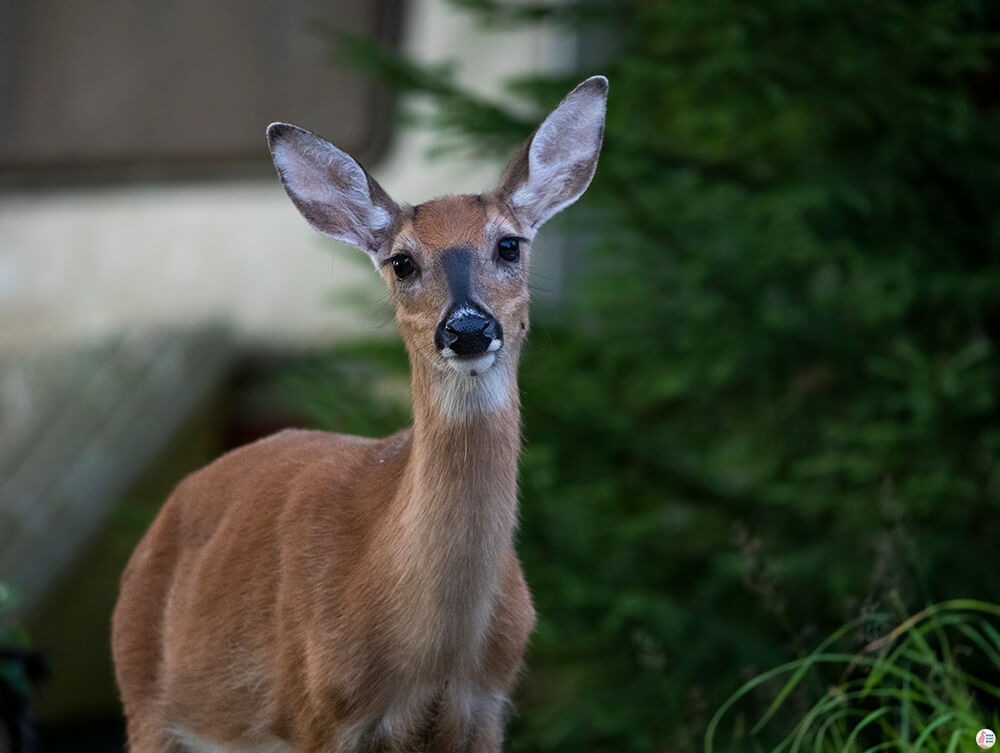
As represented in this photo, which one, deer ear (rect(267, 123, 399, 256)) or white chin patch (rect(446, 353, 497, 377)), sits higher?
deer ear (rect(267, 123, 399, 256))

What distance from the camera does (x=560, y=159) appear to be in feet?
12.3

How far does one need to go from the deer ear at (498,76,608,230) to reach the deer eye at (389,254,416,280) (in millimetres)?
304

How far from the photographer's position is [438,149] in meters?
6.04

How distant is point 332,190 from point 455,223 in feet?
1.24

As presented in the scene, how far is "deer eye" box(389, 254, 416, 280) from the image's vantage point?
3.49 metres

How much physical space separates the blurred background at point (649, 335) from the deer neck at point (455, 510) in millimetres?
535

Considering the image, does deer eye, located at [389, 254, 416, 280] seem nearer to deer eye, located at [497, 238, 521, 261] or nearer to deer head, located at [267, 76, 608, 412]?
deer head, located at [267, 76, 608, 412]

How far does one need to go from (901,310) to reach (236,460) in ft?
9.18

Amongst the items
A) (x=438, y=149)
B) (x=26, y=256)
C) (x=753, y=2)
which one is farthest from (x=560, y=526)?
(x=26, y=256)

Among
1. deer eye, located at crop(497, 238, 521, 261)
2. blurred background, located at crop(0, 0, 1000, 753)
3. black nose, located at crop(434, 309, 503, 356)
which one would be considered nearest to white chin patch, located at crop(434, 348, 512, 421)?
black nose, located at crop(434, 309, 503, 356)

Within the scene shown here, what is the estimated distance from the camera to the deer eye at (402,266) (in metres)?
3.49

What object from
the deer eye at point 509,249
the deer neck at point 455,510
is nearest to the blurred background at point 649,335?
the deer eye at point 509,249

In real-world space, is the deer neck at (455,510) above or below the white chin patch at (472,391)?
below

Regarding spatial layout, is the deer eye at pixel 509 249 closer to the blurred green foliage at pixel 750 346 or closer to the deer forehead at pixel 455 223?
the deer forehead at pixel 455 223
